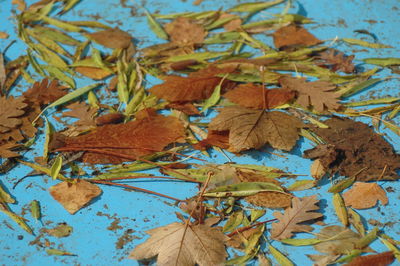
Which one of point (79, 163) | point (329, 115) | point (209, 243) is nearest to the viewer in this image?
point (209, 243)

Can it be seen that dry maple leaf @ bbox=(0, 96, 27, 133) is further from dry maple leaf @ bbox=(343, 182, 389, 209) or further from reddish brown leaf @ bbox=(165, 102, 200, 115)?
dry maple leaf @ bbox=(343, 182, 389, 209)

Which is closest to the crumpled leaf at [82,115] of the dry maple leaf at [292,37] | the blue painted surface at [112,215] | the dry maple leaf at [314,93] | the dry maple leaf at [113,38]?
the blue painted surface at [112,215]

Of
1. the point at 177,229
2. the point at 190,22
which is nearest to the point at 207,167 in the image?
the point at 177,229

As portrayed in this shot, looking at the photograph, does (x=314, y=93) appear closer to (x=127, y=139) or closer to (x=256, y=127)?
(x=256, y=127)

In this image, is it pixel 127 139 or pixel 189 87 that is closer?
pixel 127 139

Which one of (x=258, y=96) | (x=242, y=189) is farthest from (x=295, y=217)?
(x=258, y=96)

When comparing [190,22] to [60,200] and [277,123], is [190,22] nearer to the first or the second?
[277,123]
